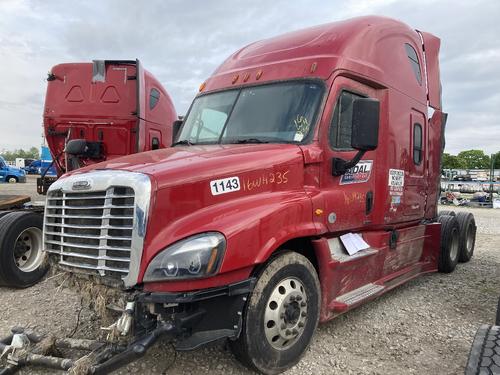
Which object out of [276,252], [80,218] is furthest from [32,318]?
[276,252]

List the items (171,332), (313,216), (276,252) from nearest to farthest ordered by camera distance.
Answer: (171,332)
(276,252)
(313,216)

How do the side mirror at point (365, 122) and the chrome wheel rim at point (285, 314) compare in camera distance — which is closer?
the chrome wheel rim at point (285, 314)

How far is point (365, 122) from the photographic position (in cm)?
404

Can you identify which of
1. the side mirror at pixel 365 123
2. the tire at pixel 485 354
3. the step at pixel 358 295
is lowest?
the step at pixel 358 295

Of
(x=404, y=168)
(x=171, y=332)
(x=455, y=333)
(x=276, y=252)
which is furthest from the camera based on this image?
(x=404, y=168)

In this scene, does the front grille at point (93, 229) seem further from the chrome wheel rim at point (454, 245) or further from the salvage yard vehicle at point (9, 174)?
the salvage yard vehicle at point (9, 174)

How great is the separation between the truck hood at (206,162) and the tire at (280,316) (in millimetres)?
795

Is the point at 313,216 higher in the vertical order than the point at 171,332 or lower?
higher

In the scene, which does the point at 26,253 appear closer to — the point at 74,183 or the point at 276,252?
the point at 74,183

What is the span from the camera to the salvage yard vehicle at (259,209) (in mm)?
3023

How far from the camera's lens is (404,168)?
5758 millimetres

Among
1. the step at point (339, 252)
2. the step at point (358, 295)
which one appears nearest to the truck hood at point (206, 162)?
the step at point (339, 252)

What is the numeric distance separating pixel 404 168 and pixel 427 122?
1146 millimetres

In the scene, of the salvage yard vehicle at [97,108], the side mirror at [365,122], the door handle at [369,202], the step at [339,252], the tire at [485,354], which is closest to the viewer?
the tire at [485,354]
